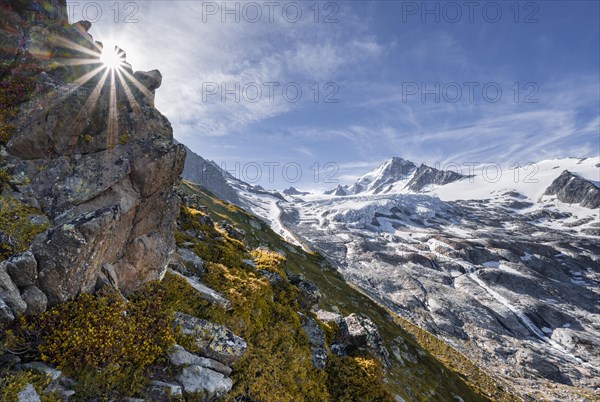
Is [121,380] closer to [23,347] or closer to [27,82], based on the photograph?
[23,347]

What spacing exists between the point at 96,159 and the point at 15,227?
4023 millimetres

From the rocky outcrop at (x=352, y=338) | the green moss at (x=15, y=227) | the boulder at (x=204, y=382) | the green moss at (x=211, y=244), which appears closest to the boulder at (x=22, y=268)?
the green moss at (x=15, y=227)

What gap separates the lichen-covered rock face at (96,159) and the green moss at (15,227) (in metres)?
0.47

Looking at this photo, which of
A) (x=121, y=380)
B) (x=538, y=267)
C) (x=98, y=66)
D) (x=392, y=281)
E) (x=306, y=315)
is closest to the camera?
(x=121, y=380)

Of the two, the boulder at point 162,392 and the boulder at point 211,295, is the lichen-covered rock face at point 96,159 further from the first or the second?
the boulder at point 162,392

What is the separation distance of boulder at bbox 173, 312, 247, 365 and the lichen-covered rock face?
2.78m

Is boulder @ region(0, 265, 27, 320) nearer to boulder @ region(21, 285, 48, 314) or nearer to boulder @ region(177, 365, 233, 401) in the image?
boulder @ region(21, 285, 48, 314)

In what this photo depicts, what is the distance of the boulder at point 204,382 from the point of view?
964 cm

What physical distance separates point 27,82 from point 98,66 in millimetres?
3291

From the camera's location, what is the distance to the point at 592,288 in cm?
17075

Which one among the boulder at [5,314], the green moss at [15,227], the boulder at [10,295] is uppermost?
the green moss at [15,227]

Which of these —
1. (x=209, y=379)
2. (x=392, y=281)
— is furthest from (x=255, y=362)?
(x=392, y=281)

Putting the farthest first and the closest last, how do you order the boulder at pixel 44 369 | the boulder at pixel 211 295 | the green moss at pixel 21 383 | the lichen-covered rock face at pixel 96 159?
the boulder at pixel 211 295, the lichen-covered rock face at pixel 96 159, the boulder at pixel 44 369, the green moss at pixel 21 383

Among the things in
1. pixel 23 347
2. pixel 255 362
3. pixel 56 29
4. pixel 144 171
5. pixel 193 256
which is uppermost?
pixel 56 29
